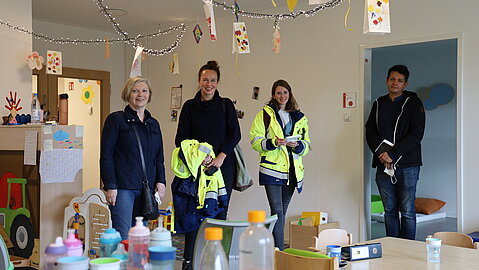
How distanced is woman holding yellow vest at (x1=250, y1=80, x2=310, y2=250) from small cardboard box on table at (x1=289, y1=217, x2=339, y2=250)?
758mm

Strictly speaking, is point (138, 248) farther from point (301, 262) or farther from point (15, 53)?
point (15, 53)

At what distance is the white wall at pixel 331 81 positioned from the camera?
15.2ft

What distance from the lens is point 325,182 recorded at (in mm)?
5594

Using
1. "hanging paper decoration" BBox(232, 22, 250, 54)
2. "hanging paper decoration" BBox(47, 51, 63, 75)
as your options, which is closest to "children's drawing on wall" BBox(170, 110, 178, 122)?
"hanging paper decoration" BBox(47, 51, 63, 75)

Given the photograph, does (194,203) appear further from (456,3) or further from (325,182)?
(456,3)

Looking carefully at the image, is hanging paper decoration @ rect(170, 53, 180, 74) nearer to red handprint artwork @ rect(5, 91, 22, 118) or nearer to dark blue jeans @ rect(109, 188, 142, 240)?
red handprint artwork @ rect(5, 91, 22, 118)

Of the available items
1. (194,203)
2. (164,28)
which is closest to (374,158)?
(194,203)

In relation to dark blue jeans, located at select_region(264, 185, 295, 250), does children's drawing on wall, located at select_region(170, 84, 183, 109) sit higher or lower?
higher

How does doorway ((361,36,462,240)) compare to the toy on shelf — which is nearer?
the toy on shelf

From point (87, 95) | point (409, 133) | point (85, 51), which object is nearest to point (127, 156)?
point (409, 133)

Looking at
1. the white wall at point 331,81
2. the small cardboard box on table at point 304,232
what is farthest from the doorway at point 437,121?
the small cardboard box on table at point 304,232

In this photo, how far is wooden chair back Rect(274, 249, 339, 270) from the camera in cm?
195

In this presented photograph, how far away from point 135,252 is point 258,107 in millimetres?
4905

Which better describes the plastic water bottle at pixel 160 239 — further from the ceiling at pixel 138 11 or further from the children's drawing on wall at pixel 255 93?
the children's drawing on wall at pixel 255 93
